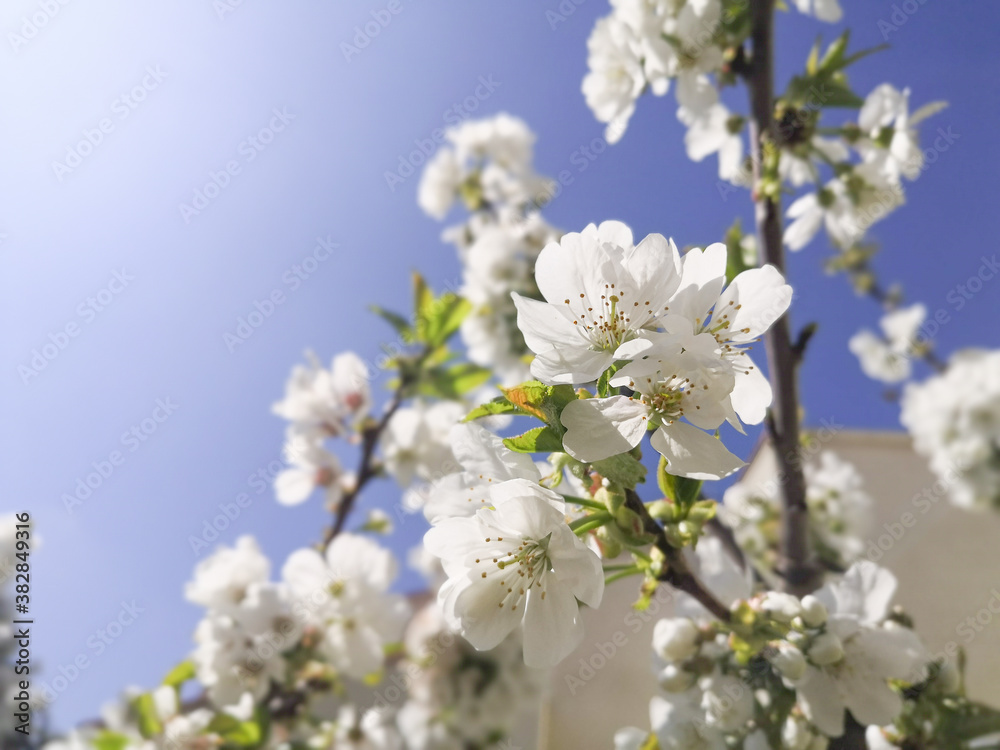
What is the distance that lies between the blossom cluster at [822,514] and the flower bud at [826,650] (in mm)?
1344

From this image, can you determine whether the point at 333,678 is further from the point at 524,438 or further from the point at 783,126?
the point at 783,126

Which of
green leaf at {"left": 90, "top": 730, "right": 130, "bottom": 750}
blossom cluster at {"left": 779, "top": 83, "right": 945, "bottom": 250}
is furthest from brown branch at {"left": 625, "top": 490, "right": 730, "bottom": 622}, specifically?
green leaf at {"left": 90, "top": 730, "right": 130, "bottom": 750}

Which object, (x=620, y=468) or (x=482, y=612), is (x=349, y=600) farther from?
(x=620, y=468)

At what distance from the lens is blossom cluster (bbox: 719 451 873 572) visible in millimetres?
2321

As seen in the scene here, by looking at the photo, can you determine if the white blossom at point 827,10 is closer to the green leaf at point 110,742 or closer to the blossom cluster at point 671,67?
the blossom cluster at point 671,67

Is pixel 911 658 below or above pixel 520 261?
below

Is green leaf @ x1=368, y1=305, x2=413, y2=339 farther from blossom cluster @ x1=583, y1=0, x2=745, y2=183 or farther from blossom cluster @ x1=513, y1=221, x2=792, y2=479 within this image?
blossom cluster @ x1=513, y1=221, x2=792, y2=479

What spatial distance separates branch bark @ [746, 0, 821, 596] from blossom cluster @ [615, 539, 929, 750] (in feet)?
0.67

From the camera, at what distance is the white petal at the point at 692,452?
54cm

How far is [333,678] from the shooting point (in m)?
1.56

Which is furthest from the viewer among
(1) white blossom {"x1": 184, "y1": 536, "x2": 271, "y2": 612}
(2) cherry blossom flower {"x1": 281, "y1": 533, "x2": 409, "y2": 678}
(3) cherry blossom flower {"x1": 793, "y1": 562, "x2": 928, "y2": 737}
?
(1) white blossom {"x1": 184, "y1": 536, "x2": 271, "y2": 612}

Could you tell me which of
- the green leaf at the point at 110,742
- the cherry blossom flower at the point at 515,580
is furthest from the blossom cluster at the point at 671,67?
the green leaf at the point at 110,742

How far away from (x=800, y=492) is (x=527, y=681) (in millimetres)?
1706

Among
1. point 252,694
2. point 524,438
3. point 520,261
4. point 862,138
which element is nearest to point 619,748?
point 524,438
